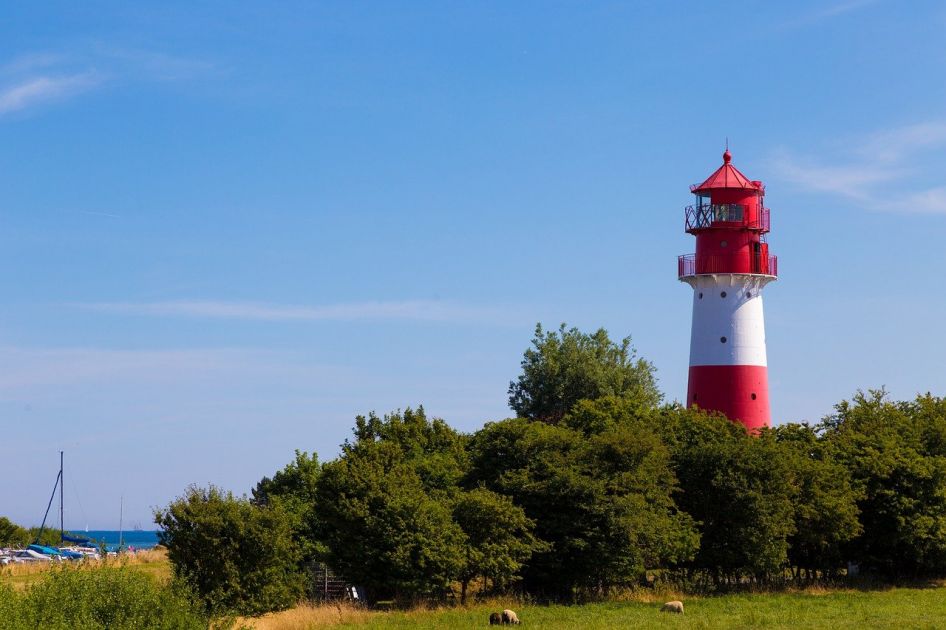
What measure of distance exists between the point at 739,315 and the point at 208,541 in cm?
2967

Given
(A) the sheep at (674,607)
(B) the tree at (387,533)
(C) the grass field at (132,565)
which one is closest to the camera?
(A) the sheep at (674,607)

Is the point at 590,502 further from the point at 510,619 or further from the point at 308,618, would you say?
the point at 308,618

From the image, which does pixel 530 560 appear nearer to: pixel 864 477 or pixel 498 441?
pixel 498 441

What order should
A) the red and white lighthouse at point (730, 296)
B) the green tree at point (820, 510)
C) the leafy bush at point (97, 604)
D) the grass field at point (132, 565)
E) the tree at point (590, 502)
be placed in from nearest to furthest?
1. the leafy bush at point (97, 604)
2. the tree at point (590, 502)
3. the green tree at point (820, 510)
4. the grass field at point (132, 565)
5. the red and white lighthouse at point (730, 296)

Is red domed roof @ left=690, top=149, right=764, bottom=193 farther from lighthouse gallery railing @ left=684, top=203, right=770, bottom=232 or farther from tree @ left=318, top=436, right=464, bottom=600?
tree @ left=318, top=436, right=464, bottom=600


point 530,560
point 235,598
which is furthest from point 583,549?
point 235,598

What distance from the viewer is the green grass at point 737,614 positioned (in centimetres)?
3916

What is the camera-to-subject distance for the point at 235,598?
1670 inches

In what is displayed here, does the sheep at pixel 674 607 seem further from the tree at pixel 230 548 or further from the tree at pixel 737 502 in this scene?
the tree at pixel 230 548

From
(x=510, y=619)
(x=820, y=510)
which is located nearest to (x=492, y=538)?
(x=510, y=619)

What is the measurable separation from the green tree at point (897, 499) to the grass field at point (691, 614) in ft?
15.1

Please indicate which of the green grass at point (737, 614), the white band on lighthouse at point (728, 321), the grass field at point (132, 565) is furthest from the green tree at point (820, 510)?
the grass field at point (132, 565)

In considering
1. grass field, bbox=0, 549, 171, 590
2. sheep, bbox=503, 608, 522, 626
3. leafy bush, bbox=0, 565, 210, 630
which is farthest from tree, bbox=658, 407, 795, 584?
leafy bush, bbox=0, 565, 210, 630

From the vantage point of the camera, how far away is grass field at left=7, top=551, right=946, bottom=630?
39.3m
